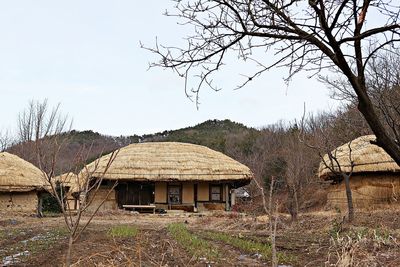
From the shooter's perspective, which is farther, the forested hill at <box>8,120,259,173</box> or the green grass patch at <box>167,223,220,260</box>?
the forested hill at <box>8,120,259,173</box>

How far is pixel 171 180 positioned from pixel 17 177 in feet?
22.5

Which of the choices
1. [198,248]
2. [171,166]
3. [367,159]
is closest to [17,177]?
[171,166]

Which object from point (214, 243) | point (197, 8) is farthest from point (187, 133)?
point (197, 8)

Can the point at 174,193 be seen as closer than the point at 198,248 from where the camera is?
No

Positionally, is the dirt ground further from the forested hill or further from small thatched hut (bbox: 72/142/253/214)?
the forested hill

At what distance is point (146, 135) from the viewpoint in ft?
173

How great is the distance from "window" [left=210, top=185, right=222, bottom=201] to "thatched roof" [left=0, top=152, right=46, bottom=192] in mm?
8161

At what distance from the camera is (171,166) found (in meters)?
23.8

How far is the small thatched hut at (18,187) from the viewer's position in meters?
21.3

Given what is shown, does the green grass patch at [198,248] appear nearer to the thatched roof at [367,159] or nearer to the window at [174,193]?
the thatched roof at [367,159]

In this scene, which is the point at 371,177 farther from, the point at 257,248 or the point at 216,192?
the point at 257,248

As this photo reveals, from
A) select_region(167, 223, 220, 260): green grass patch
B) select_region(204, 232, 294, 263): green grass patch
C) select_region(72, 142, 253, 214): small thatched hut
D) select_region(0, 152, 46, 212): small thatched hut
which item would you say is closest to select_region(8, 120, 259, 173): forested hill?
select_region(72, 142, 253, 214): small thatched hut

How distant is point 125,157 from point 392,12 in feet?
70.6

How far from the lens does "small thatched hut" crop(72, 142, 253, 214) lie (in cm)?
2322
